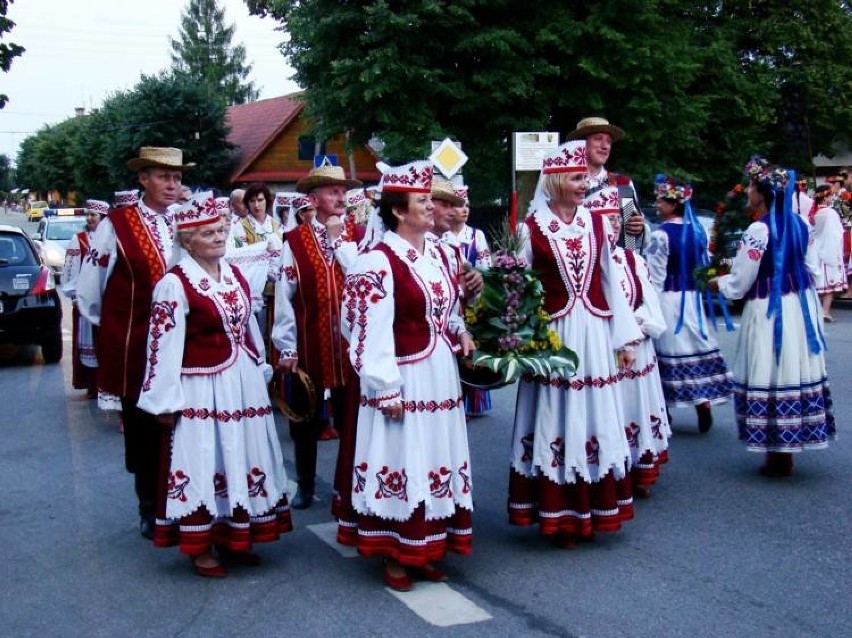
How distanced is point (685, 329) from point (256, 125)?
140ft

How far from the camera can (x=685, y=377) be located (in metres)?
7.79

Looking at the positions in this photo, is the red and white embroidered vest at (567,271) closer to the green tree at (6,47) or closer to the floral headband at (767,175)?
the floral headband at (767,175)

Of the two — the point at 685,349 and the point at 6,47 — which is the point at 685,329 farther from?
the point at 6,47

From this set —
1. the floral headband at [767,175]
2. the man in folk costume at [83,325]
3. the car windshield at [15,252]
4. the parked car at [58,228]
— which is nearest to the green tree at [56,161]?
the parked car at [58,228]

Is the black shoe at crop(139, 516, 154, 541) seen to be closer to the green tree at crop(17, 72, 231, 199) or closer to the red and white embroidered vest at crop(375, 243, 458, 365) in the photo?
the red and white embroidered vest at crop(375, 243, 458, 365)

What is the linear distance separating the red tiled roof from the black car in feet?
95.6

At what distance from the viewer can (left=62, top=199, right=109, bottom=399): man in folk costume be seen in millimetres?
10016

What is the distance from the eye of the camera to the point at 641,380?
5.96 meters

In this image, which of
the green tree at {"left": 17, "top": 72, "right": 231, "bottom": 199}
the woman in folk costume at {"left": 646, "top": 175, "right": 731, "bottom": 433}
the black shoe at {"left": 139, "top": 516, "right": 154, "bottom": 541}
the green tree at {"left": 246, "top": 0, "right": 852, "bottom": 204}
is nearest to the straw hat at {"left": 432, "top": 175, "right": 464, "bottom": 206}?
the woman in folk costume at {"left": 646, "top": 175, "right": 731, "bottom": 433}

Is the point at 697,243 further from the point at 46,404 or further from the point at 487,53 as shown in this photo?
the point at 487,53

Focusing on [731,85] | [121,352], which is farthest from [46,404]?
[731,85]

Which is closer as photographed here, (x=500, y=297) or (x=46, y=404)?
(x=500, y=297)

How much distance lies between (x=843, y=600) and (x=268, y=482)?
276 cm

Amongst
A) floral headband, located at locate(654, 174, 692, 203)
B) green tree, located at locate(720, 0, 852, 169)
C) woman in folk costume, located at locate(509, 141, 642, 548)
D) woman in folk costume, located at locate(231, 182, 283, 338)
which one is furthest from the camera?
green tree, located at locate(720, 0, 852, 169)
